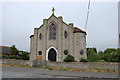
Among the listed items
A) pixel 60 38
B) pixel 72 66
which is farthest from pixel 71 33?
pixel 72 66

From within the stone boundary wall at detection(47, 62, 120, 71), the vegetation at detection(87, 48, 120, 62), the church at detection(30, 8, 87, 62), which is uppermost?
the church at detection(30, 8, 87, 62)

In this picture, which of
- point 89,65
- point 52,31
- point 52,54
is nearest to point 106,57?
point 89,65

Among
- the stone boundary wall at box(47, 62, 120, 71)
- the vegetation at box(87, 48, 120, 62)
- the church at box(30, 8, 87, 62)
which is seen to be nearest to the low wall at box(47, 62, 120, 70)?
the stone boundary wall at box(47, 62, 120, 71)

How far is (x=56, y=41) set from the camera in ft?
112

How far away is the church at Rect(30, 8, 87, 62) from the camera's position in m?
32.5

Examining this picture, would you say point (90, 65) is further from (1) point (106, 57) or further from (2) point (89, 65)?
(1) point (106, 57)

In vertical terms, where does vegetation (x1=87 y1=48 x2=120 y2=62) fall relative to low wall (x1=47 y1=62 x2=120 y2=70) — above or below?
above

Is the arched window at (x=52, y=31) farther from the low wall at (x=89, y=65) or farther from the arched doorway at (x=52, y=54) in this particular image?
the low wall at (x=89, y=65)

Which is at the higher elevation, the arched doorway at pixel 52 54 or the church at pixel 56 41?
the church at pixel 56 41

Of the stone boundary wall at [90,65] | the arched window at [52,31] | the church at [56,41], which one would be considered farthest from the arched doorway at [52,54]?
the stone boundary wall at [90,65]

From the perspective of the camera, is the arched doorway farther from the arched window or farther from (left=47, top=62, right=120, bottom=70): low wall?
(left=47, top=62, right=120, bottom=70): low wall

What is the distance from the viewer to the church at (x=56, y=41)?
32.5 metres

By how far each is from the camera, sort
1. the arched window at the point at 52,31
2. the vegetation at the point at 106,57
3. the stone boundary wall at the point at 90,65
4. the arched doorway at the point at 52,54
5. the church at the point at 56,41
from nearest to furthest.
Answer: the stone boundary wall at the point at 90,65, the vegetation at the point at 106,57, the church at the point at 56,41, the arched doorway at the point at 52,54, the arched window at the point at 52,31

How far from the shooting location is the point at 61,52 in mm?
32938
